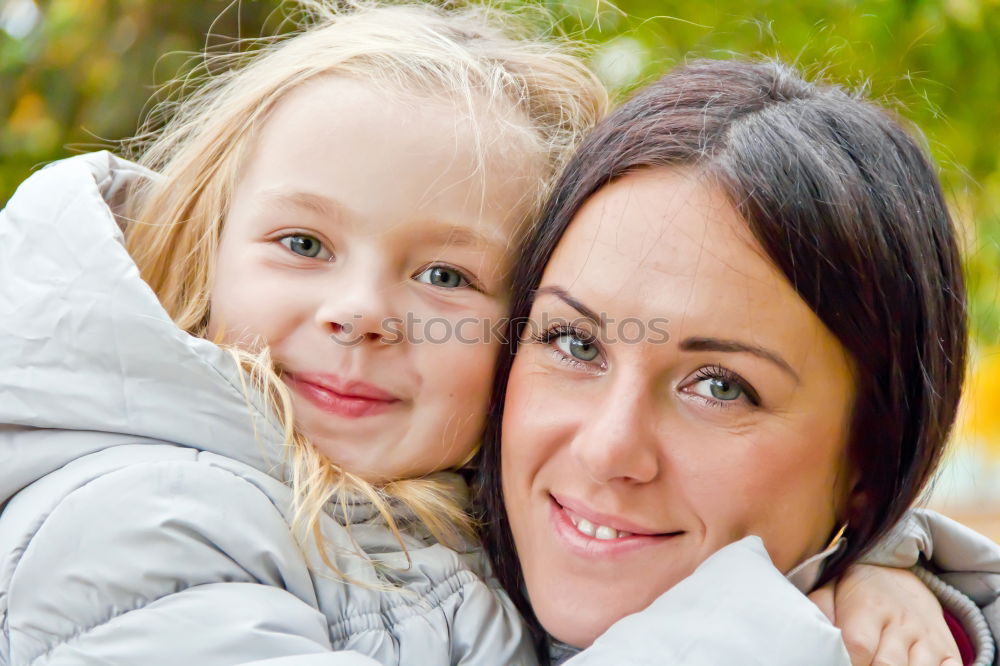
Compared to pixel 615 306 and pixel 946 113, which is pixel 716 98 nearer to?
pixel 615 306

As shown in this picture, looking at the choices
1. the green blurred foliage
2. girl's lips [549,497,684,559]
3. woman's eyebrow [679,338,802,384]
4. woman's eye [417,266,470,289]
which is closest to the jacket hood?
woman's eye [417,266,470,289]

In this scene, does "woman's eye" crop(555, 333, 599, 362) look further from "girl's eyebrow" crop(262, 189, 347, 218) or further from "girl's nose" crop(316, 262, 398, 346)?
"girl's eyebrow" crop(262, 189, 347, 218)

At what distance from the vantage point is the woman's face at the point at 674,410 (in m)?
1.85

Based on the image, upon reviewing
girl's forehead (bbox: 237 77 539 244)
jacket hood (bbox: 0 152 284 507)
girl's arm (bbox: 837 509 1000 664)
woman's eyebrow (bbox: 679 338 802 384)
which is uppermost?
girl's forehead (bbox: 237 77 539 244)

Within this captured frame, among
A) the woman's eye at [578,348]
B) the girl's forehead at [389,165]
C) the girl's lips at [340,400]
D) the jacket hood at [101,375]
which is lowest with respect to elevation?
the girl's lips at [340,400]

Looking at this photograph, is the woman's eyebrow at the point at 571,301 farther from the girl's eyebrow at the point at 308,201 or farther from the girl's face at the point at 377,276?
the girl's eyebrow at the point at 308,201

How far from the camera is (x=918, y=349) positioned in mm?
1976

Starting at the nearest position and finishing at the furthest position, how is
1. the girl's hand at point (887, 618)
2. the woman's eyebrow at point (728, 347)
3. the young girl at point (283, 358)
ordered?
the young girl at point (283, 358) → the woman's eyebrow at point (728, 347) → the girl's hand at point (887, 618)

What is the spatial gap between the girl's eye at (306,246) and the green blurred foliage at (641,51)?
3.24 feet

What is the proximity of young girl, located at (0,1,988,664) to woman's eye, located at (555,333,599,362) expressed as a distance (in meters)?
0.19

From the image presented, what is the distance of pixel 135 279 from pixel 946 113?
2881mm

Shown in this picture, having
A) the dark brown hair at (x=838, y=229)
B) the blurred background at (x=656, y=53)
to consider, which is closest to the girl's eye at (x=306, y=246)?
the dark brown hair at (x=838, y=229)

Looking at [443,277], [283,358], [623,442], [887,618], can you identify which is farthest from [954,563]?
[283,358]

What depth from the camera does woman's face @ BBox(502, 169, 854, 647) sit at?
6.08ft
